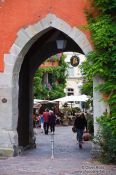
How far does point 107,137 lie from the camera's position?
49.4ft

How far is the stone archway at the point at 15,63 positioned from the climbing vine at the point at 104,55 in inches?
27.3

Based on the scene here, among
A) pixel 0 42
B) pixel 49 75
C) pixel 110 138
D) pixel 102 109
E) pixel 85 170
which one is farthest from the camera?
pixel 49 75

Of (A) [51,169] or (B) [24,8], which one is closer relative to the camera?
(A) [51,169]

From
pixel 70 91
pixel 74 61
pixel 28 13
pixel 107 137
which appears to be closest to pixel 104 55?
pixel 107 137

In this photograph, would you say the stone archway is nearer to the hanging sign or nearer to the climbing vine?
the climbing vine

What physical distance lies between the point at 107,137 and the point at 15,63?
4210 millimetres

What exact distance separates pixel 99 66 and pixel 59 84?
3777 centimetres

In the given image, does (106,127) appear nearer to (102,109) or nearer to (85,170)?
(102,109)

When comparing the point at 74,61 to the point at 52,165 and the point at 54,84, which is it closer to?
the point at 52,165

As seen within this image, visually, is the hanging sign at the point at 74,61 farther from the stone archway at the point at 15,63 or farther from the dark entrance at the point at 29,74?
the stone archway at the point at 15,63

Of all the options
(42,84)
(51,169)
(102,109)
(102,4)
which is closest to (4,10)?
(102,4)

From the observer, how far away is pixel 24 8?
17.1 m

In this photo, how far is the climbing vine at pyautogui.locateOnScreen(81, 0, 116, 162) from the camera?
1545 centimetres

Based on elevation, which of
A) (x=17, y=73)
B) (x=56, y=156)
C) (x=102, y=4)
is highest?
(x=102, y=4)
